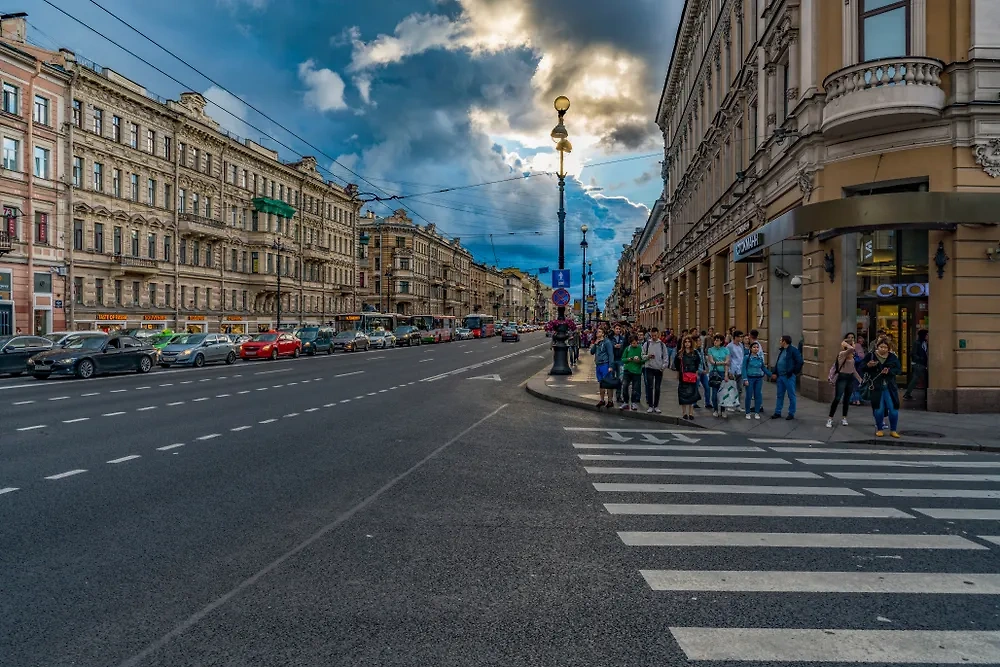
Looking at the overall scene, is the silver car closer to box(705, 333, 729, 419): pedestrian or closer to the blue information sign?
the blue information sign

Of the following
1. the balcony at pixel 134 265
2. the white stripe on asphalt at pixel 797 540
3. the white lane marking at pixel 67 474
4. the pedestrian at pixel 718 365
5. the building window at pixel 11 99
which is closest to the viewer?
the white stripe on asphalt at pixel 797 540

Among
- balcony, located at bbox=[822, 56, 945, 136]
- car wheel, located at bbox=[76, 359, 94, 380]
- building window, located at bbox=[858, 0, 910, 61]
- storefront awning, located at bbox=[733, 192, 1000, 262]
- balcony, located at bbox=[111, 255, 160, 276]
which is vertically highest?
building window, located at bbox=[858, 0, 910, 61]

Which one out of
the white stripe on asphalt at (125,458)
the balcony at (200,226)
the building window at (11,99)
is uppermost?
the building window at (11,99)

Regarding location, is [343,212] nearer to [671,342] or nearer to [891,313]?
[671,342]

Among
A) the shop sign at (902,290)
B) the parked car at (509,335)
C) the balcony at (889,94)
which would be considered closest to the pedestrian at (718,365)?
the shop sign at (902,290)

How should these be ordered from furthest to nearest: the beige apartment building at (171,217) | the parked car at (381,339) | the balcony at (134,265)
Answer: the parked car at (381,339) → the balcony at (134,265) → the beige apartment building at (171,217)

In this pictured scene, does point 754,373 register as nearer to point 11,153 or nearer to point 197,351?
point 197,351

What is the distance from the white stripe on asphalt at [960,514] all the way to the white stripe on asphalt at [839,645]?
2.96 m

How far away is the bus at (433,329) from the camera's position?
65.1m

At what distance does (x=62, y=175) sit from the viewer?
38719 millimetres

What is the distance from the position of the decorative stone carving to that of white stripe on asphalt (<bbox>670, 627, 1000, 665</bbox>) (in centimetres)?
1361

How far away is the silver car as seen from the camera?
28875 mm

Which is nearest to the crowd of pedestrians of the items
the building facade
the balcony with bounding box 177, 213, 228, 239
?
the building facade

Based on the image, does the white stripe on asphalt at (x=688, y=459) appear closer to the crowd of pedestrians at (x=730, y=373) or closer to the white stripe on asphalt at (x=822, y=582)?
the crowd of pedestrians at (x=730, y=373)
